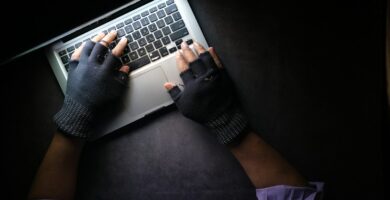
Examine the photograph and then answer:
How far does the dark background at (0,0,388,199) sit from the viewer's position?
0.78 m

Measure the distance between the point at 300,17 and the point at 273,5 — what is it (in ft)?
0.24

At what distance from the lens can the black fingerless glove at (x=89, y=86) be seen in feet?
2.55

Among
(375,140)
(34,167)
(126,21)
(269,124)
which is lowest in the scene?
(375,140)


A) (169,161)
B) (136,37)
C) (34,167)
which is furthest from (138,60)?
(34,167)

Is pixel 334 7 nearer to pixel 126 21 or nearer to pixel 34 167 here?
pixel 126 21

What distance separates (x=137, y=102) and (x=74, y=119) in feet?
0.52

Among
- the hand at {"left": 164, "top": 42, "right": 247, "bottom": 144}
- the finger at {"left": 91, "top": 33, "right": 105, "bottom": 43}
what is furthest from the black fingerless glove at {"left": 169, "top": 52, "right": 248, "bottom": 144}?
the finger at {"left": 91, "top": 33, "right": 105, "bottom": 43}

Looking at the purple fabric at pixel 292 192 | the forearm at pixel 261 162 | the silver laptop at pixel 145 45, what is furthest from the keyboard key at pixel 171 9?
the purple fabric at pixel 292 192

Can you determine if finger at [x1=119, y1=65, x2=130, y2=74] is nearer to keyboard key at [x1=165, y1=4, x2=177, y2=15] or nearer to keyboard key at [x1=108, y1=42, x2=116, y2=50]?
keyboard key at [x1=108, y1=42, x2=116, y2=50]

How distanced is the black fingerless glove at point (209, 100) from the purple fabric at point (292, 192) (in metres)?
0.15

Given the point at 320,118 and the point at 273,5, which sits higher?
the point at 273,5

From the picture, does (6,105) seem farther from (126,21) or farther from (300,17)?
(300,17)

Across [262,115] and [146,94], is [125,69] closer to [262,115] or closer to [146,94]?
[146,94]

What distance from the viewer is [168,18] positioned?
78cm
